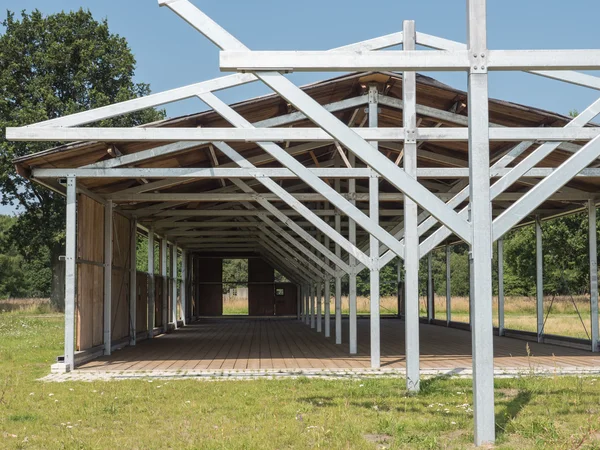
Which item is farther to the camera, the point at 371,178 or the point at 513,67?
the point at 371,178

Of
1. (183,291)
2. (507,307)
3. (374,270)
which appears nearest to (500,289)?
(374,270)

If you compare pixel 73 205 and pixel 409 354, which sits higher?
pixel 73 205

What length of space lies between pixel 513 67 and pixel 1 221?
4891 cm

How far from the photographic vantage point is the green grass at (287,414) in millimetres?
5000

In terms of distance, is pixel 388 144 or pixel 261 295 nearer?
pixel 388 144

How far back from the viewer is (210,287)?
94.6ft

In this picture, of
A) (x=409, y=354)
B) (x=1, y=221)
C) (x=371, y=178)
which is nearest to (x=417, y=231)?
(x=409, y=354)

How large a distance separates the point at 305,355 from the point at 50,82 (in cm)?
1927

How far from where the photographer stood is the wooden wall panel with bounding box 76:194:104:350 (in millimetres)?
10453

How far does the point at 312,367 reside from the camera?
950 cm

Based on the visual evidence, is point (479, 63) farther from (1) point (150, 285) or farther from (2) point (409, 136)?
(1) point (150, 285)

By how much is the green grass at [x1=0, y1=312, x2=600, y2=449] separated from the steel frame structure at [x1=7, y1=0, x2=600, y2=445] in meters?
0.55

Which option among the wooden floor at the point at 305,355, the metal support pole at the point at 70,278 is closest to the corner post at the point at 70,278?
the metal support pole at the point at 70,278

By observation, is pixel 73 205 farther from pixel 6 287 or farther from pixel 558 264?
pixel 6 287
